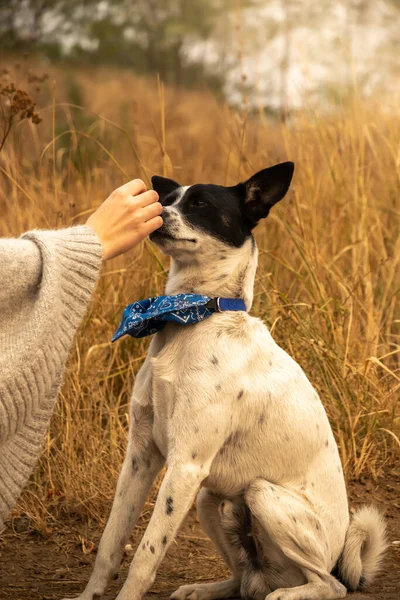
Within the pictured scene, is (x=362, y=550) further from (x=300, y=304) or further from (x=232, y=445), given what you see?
(x=300, y=304)

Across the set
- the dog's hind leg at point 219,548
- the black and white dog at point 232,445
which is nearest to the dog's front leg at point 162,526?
the black and white dog at point 232,445

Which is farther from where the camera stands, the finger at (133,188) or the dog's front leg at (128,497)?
the dog's front leg at (128,497)

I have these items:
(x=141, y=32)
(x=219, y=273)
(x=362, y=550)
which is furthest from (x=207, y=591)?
(x=141, y=32)

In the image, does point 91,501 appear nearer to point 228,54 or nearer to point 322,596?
point 322,596

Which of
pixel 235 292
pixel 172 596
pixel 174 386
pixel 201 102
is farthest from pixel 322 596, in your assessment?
pixel 201 102

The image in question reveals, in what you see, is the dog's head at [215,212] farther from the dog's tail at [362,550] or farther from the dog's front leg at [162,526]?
the dog's tail at [362,550]

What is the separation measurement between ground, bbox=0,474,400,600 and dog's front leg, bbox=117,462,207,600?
1.62ft

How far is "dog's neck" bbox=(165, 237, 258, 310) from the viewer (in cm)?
306

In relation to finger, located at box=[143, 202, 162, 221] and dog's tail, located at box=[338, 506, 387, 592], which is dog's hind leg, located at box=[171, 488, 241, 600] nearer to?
dog's tail, located at box=[338, 506, 387, 592]

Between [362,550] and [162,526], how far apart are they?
0.89m

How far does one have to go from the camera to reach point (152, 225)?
2.80 m

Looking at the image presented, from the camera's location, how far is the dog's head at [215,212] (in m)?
2.98

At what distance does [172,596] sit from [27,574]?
76 centimetres

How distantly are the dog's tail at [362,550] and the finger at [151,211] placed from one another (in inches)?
53.7
